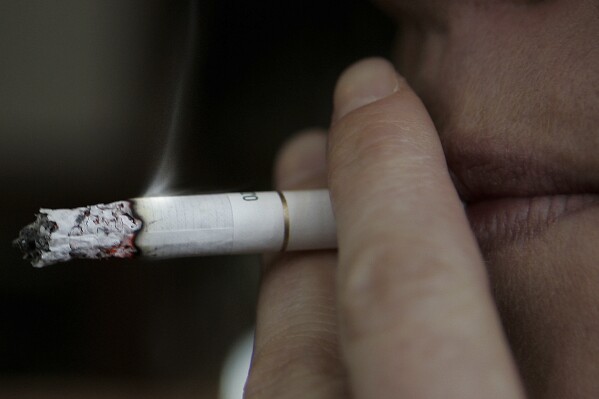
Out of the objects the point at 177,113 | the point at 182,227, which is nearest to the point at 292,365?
the point at 182,227

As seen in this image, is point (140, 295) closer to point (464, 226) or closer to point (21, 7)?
point (21, 7)

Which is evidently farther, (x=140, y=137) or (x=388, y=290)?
(x=140, y=137)

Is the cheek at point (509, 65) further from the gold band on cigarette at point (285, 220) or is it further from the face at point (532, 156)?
the gold band on cigarette at point (285, 220)

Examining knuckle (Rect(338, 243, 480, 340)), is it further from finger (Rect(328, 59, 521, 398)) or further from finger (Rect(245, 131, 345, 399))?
finger (Rect(245, 131, 345, 399))

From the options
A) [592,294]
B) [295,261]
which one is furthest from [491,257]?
[295,261]

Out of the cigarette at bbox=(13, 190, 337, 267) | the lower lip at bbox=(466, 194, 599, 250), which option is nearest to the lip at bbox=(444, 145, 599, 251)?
the lower lip at bbox=(466, 194, 599, 250)

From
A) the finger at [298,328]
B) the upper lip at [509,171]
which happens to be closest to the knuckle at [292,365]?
the finger at [298,328]

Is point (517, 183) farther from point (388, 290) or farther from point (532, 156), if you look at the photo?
point (388, 290)
